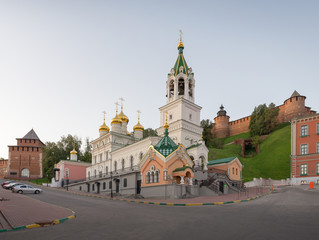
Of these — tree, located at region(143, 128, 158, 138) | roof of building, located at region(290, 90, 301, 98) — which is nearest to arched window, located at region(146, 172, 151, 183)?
tree, located at region(143, 128, 158, 138)

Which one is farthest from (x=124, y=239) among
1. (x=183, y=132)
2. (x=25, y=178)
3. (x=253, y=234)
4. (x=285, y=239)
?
(x=25, y=178)

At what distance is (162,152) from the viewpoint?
2961cm

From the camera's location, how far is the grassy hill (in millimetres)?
56031

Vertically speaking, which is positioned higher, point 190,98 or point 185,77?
point 185,77

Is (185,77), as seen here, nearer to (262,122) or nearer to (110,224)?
(110,224)

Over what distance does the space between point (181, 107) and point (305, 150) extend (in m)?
19.0

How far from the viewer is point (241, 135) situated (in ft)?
309

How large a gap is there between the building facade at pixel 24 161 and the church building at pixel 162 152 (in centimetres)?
3581

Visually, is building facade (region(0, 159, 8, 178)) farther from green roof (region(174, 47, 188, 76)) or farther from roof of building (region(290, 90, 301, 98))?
roof of building (region(290, 90, 301, 98))

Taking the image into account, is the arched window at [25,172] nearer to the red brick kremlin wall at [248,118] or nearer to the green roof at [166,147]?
the red brick kremlin wall at [248,118]

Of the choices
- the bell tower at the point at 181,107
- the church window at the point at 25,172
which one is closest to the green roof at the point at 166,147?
the bell tower at the point at 181,107

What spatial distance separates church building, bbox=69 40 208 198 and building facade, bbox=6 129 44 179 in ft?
117

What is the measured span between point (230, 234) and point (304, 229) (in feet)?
9.78

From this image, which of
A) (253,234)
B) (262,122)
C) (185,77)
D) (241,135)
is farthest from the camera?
(241,135)
